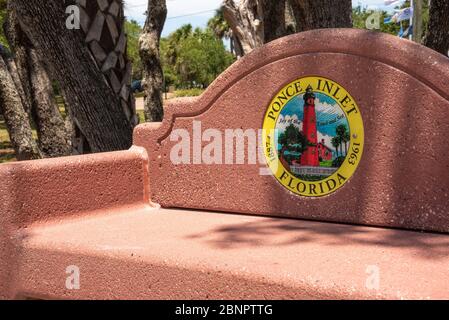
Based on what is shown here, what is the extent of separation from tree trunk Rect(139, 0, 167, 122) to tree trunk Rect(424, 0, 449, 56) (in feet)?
16.3

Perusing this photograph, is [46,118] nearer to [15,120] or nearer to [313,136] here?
[15,120]

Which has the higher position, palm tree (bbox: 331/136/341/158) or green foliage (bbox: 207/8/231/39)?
green foliage (bbox: 207/8/231/39)

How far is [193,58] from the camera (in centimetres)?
5084

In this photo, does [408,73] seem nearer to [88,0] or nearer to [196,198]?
[196,198]

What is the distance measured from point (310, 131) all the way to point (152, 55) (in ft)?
23.2

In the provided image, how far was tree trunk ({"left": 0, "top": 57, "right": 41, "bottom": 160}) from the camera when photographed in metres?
9.33

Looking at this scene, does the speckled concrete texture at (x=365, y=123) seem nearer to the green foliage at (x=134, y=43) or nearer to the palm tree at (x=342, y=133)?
the palm tree at (x=342, y=133)

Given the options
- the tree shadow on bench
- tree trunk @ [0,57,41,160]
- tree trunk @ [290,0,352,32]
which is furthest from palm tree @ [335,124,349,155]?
tree trunk @ [0,57,41,160]

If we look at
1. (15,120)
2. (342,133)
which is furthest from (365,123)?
(15,120)

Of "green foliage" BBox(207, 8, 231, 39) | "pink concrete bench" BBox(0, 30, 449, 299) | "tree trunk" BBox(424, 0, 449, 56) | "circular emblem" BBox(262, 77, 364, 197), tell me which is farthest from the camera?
"green foliage" BBox(207, 8, 231, 39)

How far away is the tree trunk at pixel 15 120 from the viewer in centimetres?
933

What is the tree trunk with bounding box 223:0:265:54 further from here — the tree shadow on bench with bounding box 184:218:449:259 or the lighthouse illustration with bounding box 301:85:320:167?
the tree shadow on bench with bounding box 184:218:449:259

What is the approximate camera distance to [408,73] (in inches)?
134
